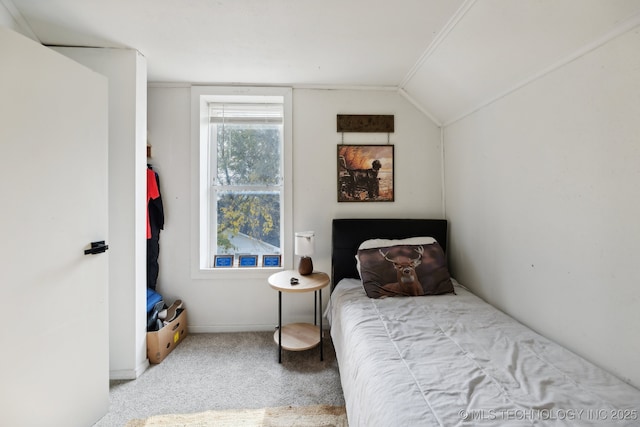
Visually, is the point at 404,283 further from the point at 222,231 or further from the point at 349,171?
the point at 222,231

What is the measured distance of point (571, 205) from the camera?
1271 mm

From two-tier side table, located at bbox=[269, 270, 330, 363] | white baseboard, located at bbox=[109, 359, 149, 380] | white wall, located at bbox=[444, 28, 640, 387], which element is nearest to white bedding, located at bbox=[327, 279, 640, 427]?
white wall, located at bbox=[444, 28, 640, 387]

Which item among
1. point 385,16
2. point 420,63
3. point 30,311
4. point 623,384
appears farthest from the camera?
point 420,63

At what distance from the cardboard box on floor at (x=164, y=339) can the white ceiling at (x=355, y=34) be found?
81.0 inches

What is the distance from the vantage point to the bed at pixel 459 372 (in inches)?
32.7

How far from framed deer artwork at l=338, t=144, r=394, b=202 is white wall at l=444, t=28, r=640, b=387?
0.75 m

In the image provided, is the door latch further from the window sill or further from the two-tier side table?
the two-tier side table

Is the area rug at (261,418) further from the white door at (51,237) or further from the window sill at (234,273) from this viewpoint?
the window sill at (234,273)

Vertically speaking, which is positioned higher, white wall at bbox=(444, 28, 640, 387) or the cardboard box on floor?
white wall at bbox=(444, 28, 640, 387)

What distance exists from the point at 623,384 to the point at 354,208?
180cm

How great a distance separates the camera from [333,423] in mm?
1389

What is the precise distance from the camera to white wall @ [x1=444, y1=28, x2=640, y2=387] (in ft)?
3.44

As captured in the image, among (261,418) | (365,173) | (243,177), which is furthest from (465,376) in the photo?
(243,177)

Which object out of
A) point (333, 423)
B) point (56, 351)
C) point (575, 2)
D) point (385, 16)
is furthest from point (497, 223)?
point (56, 351)
